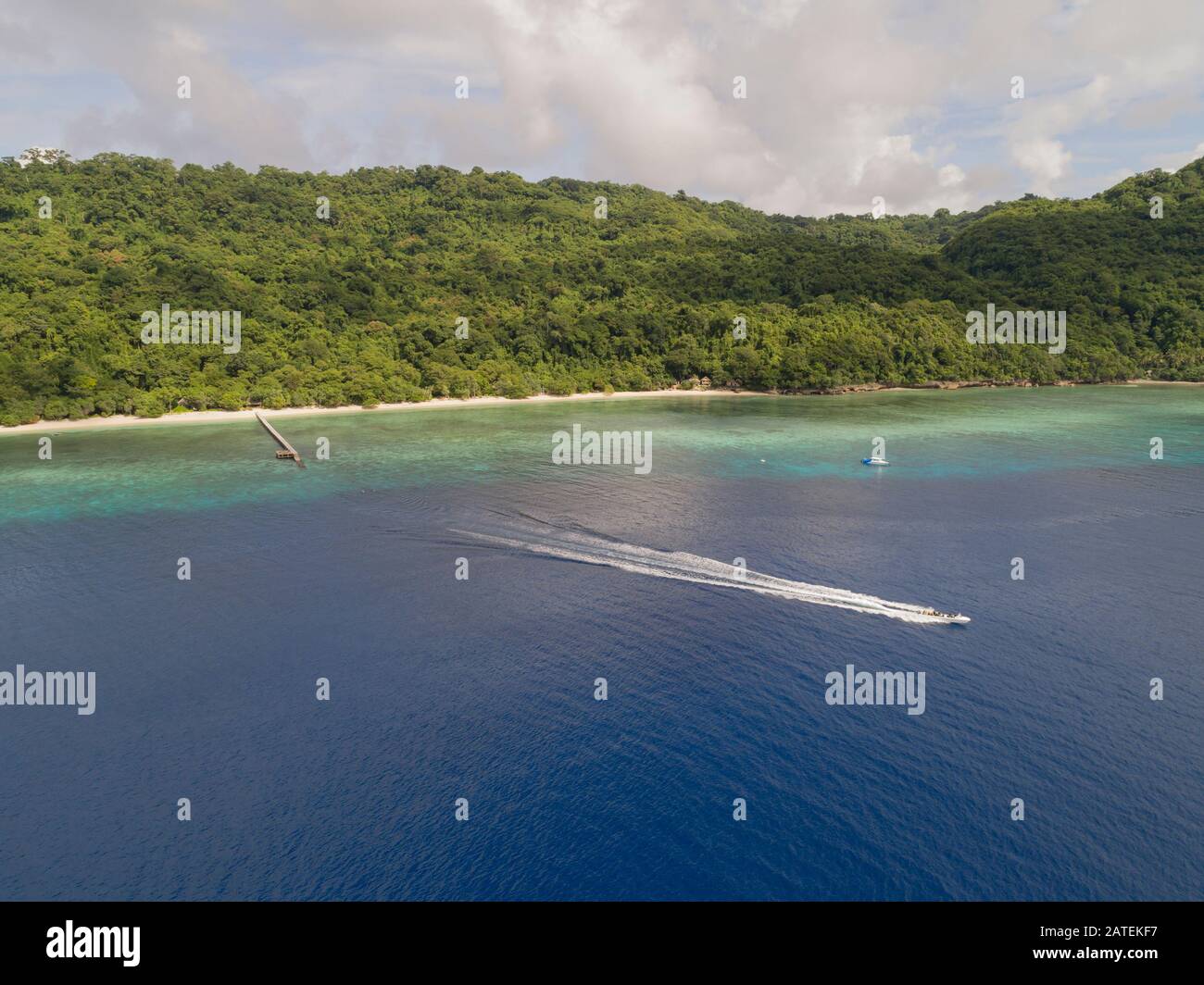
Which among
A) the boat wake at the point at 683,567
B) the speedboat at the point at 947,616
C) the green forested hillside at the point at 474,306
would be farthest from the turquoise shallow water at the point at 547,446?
the speedboat at the point at 947,616

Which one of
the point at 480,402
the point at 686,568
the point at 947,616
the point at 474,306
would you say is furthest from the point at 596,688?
the point at 474,306

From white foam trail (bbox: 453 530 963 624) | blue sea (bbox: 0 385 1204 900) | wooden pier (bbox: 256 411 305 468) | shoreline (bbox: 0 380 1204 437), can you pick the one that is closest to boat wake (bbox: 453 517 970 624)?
white foam trail (bbox: 453 530 963 624)

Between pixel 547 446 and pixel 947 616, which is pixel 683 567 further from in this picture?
pixel 547 446

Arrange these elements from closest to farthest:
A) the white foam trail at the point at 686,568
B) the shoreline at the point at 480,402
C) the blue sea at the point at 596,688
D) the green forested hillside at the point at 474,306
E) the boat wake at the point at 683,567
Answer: the blue sea at the point at 596,688, the boat wake at the point at 683,567, the white foam trail at the point at 686,568, the shoreline at the point at 480,402, the green forested hillside at the point at 474,306

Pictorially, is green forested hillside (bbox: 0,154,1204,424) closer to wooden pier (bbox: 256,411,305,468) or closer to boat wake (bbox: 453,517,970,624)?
wooden pier (bbox: 256,411,305,468)

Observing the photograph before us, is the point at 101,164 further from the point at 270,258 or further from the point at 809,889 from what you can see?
the point at 809,889

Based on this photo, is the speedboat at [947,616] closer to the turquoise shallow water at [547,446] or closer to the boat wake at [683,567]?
the boat wake at [683,567]
